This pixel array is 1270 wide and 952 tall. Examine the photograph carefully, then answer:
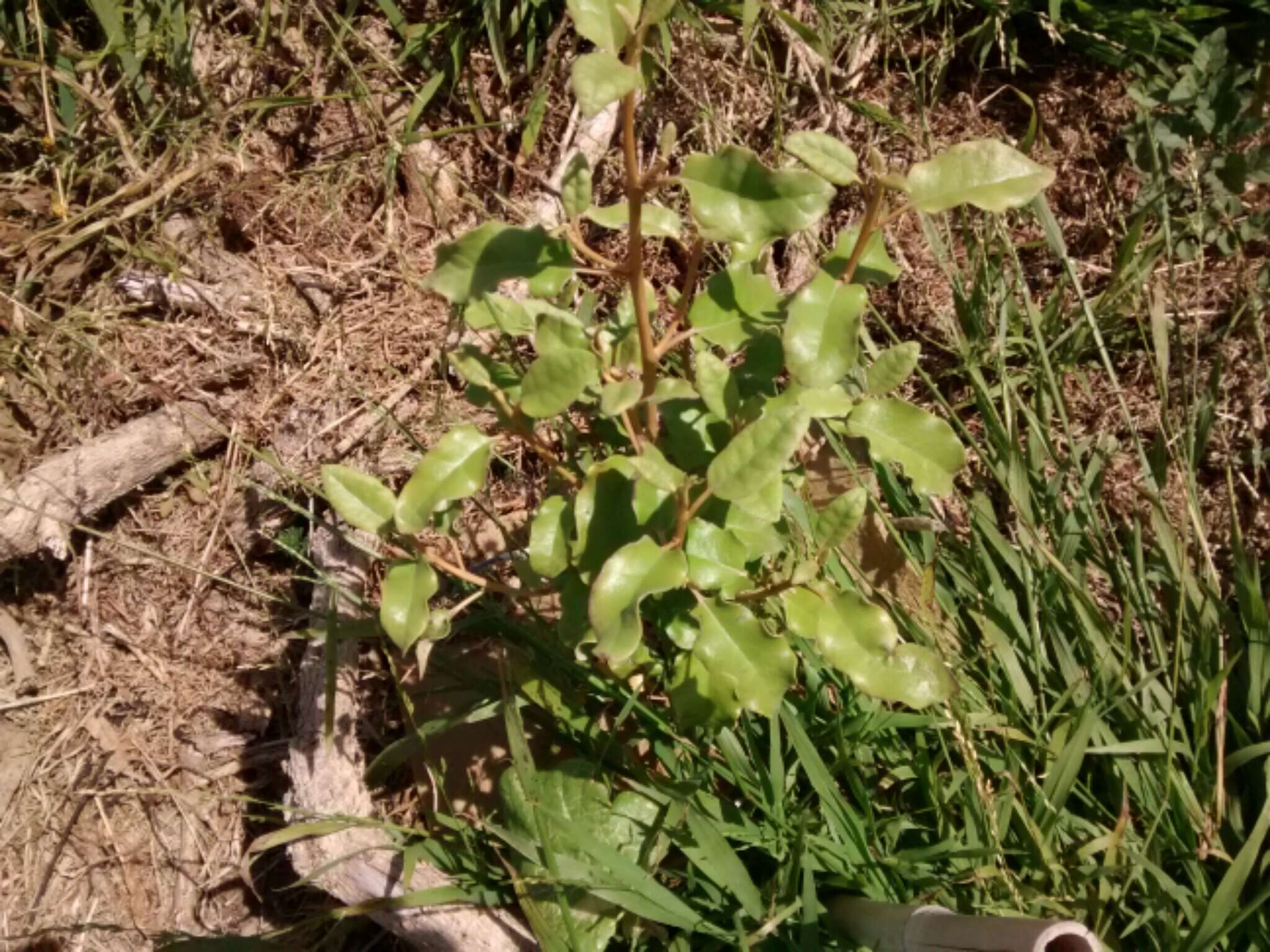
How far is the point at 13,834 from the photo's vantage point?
2.08m

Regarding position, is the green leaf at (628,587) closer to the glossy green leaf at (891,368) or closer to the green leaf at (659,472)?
the green leaf at (659,472)

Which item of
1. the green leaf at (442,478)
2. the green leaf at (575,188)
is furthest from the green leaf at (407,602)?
the green leaf at (575,188)

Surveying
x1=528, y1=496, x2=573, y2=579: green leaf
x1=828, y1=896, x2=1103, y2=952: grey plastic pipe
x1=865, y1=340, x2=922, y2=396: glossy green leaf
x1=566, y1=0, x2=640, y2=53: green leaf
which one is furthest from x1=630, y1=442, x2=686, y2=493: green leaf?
x1=828, y1=896, x2=1103, y2=952: grey plastic pipe

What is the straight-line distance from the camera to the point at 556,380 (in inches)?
44.9

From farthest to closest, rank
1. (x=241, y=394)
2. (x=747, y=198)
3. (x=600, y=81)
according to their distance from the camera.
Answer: (x=241, y=394), (x=747, y=198), (x=600, y=81)

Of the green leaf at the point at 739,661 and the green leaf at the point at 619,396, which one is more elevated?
the green leaf at the point at 619,396

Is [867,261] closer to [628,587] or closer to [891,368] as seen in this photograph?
[891,368]

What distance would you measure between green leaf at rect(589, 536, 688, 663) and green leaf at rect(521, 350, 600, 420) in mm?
164

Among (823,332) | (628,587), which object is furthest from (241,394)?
(823,332)

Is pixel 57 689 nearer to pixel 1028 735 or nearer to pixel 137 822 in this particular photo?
pixel 137 822

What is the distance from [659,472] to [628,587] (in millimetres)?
120

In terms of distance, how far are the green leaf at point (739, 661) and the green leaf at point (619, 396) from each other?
0.28m

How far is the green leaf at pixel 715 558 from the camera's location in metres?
1.29

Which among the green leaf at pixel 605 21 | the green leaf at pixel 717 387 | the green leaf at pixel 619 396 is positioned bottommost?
the green leaf at pixel 717 387
